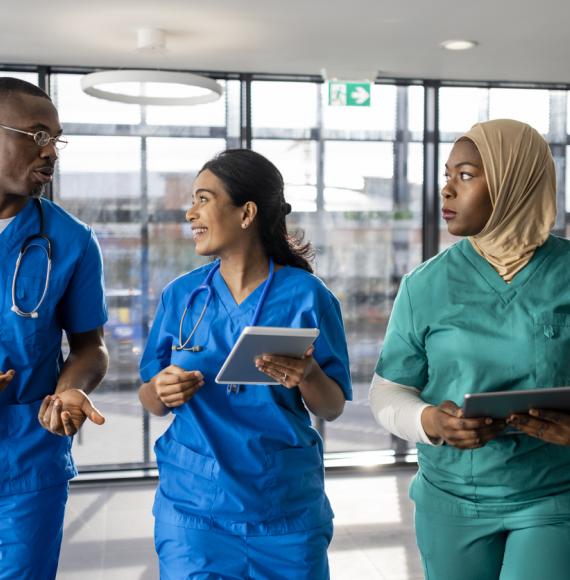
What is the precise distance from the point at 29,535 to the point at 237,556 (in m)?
0.46

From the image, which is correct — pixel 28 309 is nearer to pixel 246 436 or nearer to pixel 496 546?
pixel 246 436

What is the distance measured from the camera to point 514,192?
1692 millimetres

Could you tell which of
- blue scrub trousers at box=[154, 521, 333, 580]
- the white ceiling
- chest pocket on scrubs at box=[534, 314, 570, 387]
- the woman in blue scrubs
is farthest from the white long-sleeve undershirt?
the white ceiling

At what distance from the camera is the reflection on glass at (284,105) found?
5410mm

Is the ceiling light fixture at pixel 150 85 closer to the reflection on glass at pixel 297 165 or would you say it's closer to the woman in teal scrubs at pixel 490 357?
the reflection on glass at pixel 297 165

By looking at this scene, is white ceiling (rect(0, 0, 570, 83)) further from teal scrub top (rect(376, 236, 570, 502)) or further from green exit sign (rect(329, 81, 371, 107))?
teal scrub top (rect(376, 236, 570, 502))

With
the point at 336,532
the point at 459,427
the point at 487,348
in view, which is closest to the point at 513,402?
A: the point at 459,427

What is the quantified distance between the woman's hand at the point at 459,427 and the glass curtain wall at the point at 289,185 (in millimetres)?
3960

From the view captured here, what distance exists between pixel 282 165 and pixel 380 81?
857 mm

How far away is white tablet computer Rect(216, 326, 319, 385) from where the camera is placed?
5.07 feet

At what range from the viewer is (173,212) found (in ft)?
17.9

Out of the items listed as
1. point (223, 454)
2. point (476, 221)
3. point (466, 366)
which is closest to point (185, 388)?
point (223, 454)

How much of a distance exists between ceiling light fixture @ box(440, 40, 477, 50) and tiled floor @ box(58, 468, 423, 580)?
2541 mm

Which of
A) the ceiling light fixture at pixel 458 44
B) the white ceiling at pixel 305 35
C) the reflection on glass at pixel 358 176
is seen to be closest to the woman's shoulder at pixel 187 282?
the white ceiling at pixel 305 35
